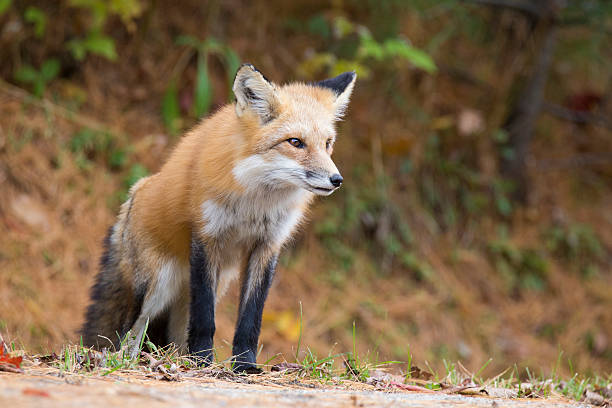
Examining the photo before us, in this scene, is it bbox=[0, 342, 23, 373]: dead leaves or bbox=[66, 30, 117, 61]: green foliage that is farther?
bbox=[66, 30, 117, 61]: green foliage

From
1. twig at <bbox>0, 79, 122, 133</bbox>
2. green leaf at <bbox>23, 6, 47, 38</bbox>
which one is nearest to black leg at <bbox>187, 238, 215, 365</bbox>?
twig at <bbox>0, 79, 122, 133</bbox>

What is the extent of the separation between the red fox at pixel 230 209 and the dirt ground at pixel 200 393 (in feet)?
2.52

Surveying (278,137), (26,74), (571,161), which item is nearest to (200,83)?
(26,74)

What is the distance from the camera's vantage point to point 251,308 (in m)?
4.46

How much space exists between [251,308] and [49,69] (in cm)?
514

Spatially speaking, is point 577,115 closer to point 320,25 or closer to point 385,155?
point 385,155

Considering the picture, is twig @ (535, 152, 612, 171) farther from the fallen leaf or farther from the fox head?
the fallen leaf

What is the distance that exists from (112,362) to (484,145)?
7291mm

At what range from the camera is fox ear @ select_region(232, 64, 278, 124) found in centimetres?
439

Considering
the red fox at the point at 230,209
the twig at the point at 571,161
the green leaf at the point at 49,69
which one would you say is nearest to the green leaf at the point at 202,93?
the green leaf at the point at 49,69

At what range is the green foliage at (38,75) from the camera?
25.9ft

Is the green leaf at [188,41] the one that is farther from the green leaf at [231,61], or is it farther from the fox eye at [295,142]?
the fox eye at [295,142]

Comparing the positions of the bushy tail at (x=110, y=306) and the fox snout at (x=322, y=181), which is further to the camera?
the bushy tail at (x=110, y=306)

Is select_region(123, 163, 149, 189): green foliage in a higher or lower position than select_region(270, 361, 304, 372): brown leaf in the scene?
higher
